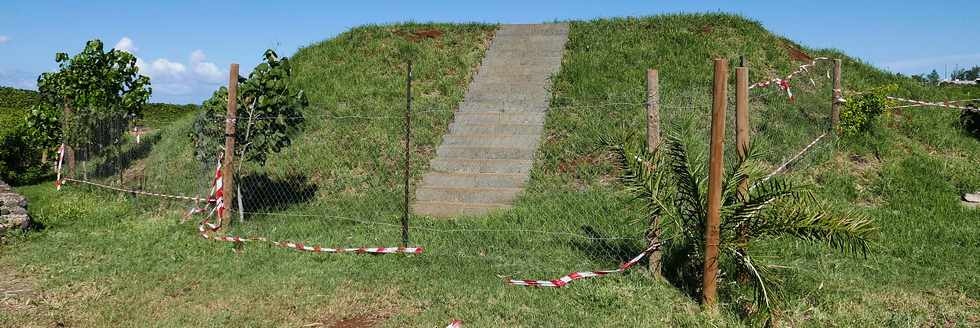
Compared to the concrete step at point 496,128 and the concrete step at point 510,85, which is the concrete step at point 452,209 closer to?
the concrete step at point 496,128

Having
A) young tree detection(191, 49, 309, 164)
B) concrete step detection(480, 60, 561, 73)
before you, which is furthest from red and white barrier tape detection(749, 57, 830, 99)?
young tree detection(191, 49, 309, 164)

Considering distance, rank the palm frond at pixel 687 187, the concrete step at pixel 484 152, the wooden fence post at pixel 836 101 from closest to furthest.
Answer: the palm frond at pixel 687 187 < the wooden fence post at pixel 836 101 < the concrete step at pixel 484 152

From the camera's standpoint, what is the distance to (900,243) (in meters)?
7.17

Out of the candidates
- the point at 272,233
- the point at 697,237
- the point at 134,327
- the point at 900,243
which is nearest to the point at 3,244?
the point at 272,233

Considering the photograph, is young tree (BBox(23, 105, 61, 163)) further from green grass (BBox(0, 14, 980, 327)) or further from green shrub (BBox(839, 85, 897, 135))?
green shrub (BBox(839, 85, 897, 135))

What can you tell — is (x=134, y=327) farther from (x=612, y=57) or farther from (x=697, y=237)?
(x=612, y=57)

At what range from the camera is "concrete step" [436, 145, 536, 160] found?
35.2ft

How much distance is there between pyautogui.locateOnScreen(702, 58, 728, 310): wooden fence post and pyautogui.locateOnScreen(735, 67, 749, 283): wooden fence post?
0.19 m

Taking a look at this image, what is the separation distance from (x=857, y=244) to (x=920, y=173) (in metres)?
5.79

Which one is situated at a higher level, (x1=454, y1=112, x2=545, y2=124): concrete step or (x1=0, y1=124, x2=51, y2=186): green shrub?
(x1=454, y1=112, x2=545, y2=124): concrete step

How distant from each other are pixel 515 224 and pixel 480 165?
2757 millimetres

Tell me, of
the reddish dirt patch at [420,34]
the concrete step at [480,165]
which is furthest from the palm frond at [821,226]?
the reddish dirt patch at [420,34]

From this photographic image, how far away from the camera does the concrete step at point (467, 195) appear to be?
9.61 m

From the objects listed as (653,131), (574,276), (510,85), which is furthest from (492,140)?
(653,131)
